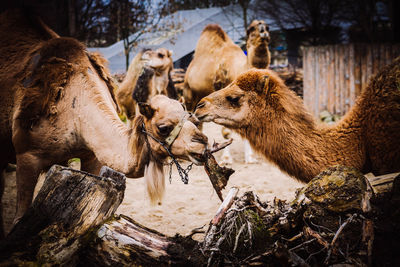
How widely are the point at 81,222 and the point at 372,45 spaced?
35.9 ft

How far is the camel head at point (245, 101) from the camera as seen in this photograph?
3.09 meters

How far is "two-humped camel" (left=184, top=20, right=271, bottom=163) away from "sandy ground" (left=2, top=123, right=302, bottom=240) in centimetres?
114

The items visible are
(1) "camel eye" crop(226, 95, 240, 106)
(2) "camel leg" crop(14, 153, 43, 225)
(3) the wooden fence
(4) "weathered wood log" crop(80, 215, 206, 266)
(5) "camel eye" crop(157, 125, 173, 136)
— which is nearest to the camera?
(4) "weathered wood log" crop(80, 215, 206, 266)

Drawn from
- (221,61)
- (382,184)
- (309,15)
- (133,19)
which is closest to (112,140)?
(382,184)

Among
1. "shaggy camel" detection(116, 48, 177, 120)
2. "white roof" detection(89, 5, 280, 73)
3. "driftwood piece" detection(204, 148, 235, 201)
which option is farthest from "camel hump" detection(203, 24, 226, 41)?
"driftwood piece" detection(204, 148, 235, 201)

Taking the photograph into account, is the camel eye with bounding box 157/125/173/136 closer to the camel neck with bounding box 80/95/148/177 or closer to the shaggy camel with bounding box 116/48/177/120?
the camel neck with bounding box 80/95/148/177

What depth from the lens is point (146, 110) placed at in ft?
9.47

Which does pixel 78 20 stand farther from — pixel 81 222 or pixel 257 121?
pixel 81 222

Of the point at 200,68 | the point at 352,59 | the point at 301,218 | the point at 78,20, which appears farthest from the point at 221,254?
the point at 352,59

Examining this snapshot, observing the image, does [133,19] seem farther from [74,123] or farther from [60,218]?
[60,218]

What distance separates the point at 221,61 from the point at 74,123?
4.40m

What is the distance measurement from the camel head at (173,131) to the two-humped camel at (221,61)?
11.2 ft

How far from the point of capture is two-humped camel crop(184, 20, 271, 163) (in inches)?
233

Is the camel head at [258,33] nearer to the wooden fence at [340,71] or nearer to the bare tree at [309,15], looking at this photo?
the wooden fence at [340,71]
